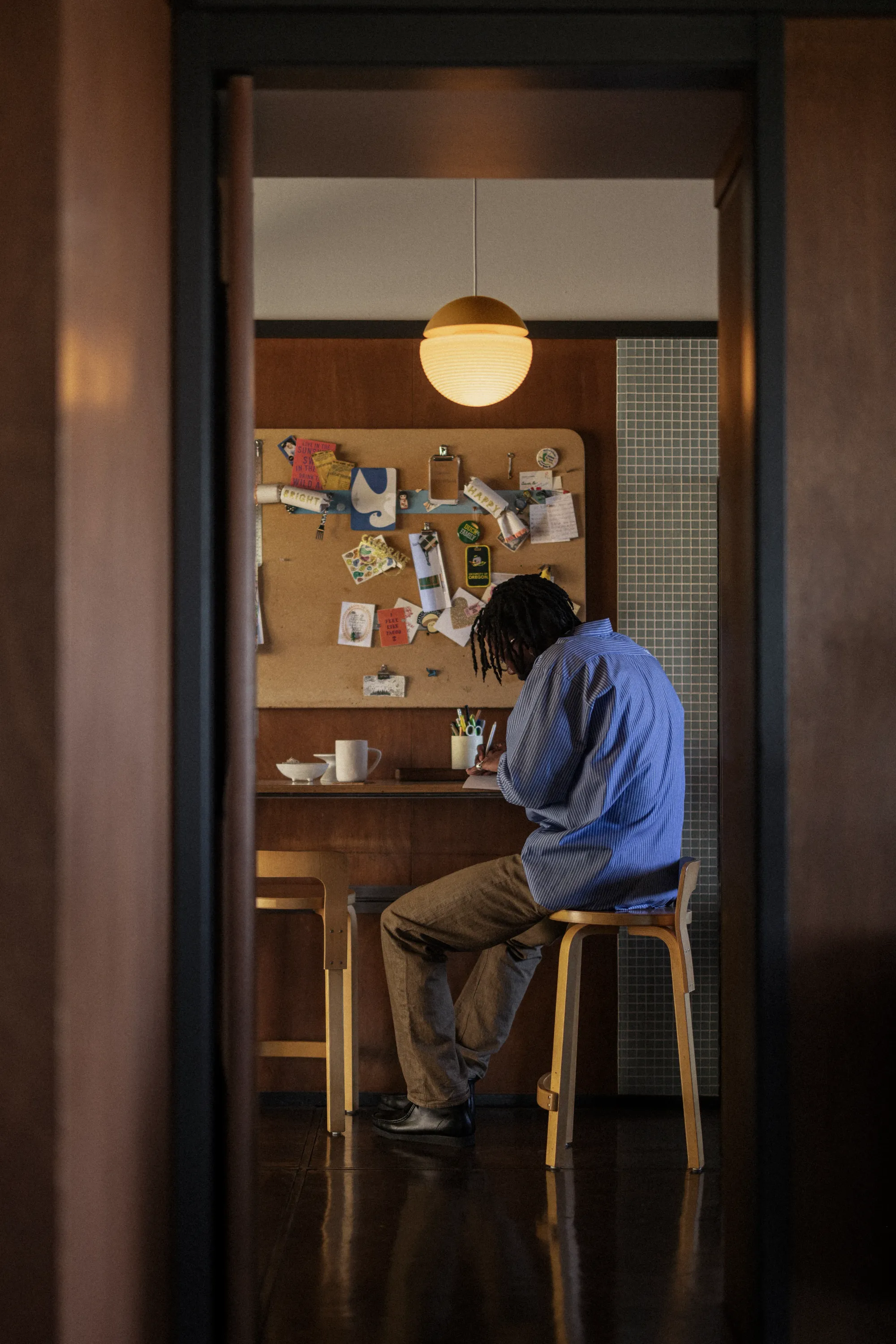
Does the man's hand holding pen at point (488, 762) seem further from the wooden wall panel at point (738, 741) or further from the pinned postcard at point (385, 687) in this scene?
the wooden wall panel at point (738, 741)

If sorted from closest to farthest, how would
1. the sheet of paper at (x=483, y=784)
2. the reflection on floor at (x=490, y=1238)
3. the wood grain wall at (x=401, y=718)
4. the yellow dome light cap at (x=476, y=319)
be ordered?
1. the reflection on floor at (x=490, y=1238)
2. the yellow dome light cap at (x=476, y=319)
3. the sheet of paper at (x=483, y=784)
4. the wood grain wall at (x=401, y=718)

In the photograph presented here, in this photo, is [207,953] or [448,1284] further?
[448,1284]

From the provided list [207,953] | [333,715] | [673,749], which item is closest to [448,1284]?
[207,953]

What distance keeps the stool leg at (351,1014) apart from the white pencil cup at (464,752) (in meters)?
0.56

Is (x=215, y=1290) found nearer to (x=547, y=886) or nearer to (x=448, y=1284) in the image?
(x=448, y=1284)

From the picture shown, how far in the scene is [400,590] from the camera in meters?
3.92

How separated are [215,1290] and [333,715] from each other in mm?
2187

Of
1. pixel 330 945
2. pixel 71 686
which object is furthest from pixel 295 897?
pixel 71 686

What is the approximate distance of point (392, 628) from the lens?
3904mm

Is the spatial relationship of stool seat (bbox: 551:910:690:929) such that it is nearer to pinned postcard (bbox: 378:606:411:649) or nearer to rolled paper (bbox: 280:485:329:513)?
pinned postcard (bbox: 378:606:411:649)

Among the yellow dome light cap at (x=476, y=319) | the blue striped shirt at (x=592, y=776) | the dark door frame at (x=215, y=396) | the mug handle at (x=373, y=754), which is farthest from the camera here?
the mug handle at (x=373, y=754)

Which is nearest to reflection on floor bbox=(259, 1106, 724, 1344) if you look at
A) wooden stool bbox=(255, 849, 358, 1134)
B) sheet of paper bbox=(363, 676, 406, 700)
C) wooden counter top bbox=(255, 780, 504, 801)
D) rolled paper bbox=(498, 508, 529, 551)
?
wooden stool bbox=(255, 849, 358, 1134)

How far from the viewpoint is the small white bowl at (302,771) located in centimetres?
350

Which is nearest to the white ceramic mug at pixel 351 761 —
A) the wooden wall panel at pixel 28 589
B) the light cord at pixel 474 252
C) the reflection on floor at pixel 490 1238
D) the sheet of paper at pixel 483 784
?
the sheet of paper at pixel 483 784
